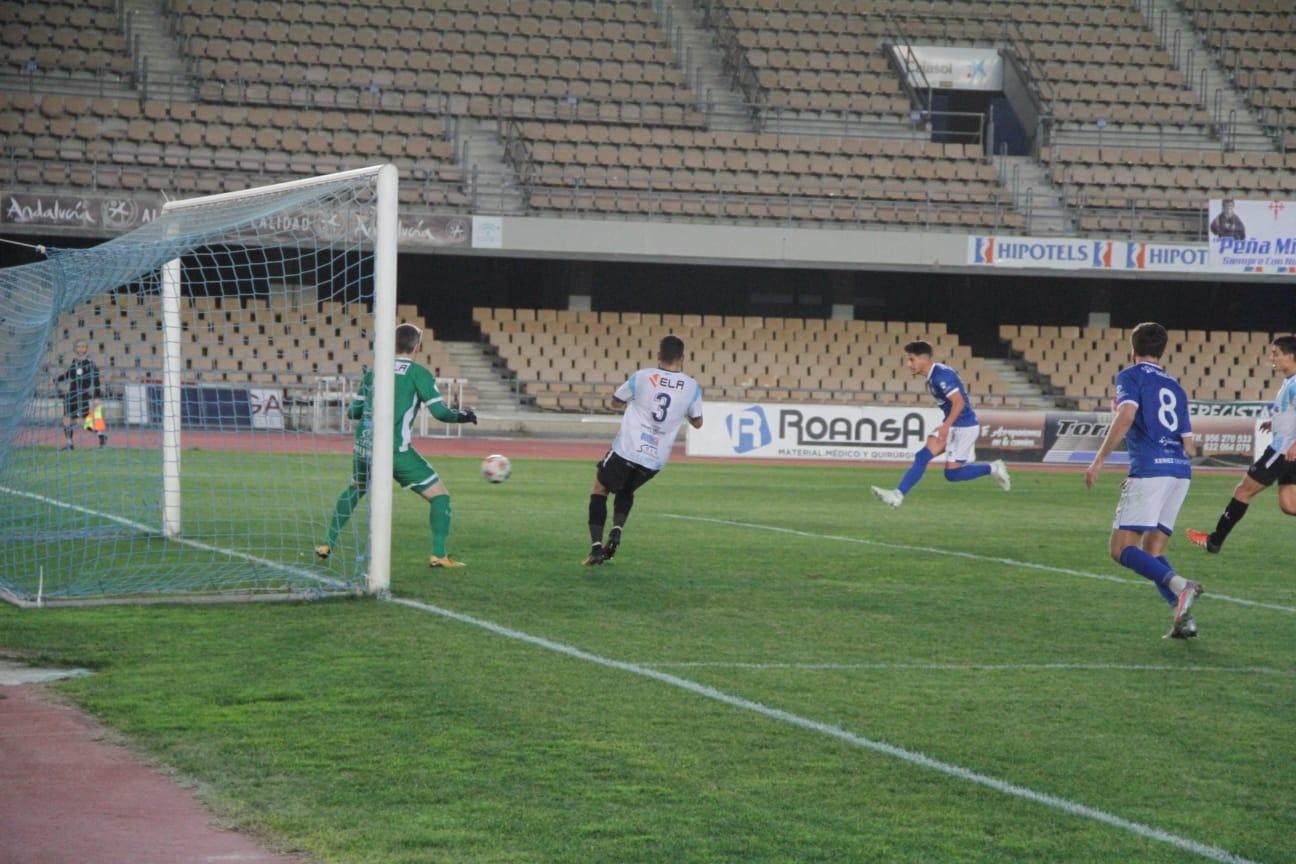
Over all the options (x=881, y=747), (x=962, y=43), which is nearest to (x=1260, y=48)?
(x=962, y=43)

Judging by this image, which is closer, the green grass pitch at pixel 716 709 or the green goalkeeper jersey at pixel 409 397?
the green grass pitch at pixel 716 709

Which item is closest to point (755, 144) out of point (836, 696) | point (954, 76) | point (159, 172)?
point (954, 76)

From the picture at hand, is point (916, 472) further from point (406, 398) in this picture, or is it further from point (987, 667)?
point (987, 667)

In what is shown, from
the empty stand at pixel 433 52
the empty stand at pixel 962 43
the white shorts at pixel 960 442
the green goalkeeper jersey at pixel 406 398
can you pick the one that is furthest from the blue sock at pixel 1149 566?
the empty stand at pixel 962 43

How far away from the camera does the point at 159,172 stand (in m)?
34.4

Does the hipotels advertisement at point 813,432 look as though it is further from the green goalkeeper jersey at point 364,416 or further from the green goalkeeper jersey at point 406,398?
the green goalkeeper jersey at point 364,416

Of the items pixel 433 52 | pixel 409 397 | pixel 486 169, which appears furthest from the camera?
pixel 433 52

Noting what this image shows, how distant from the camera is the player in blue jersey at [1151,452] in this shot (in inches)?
Answer: 360

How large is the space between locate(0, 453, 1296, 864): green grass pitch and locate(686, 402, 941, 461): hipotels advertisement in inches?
680

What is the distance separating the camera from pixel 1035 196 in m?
38.8

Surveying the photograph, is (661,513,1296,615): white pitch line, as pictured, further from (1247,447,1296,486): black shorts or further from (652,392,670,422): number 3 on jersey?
(652,392,670,422): number 3 on jersey

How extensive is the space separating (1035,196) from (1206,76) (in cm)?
839

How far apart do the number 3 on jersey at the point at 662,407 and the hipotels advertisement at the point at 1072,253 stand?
25538 millimetres

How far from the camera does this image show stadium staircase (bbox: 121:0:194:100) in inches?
1475
